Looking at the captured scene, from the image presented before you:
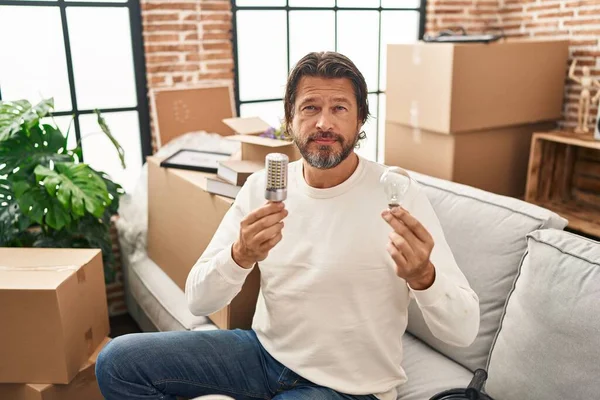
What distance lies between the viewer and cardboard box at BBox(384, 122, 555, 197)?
263 cm

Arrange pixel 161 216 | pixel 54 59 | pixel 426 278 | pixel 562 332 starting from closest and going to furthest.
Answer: pixel 426 278, pixel 562 332, pixel 161 216, pixel 54 59

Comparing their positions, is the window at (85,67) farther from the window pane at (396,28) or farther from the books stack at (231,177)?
the window pane at (396,28)

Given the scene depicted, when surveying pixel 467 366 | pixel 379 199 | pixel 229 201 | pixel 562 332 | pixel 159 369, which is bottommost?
pixel 467 366

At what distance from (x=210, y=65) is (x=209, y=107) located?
228 mm

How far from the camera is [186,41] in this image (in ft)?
8.98

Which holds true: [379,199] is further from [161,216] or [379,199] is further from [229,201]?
[161,216]

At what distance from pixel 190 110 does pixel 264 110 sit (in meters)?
0.53

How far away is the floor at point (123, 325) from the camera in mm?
2720

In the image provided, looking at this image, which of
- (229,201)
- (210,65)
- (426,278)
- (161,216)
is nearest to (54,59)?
(210,65)

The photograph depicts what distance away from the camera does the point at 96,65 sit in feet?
8.83

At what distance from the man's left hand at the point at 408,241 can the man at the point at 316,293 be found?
196 mm

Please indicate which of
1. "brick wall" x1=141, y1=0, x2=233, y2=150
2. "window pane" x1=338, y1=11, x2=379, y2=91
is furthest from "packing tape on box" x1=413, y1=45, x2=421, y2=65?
"brick wall" x1=141, y1=0, x2=233, y2=150

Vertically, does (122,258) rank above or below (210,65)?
below

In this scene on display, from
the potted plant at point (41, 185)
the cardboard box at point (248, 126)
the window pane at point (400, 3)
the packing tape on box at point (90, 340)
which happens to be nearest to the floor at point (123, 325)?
the potted plant at point (41, 185)
